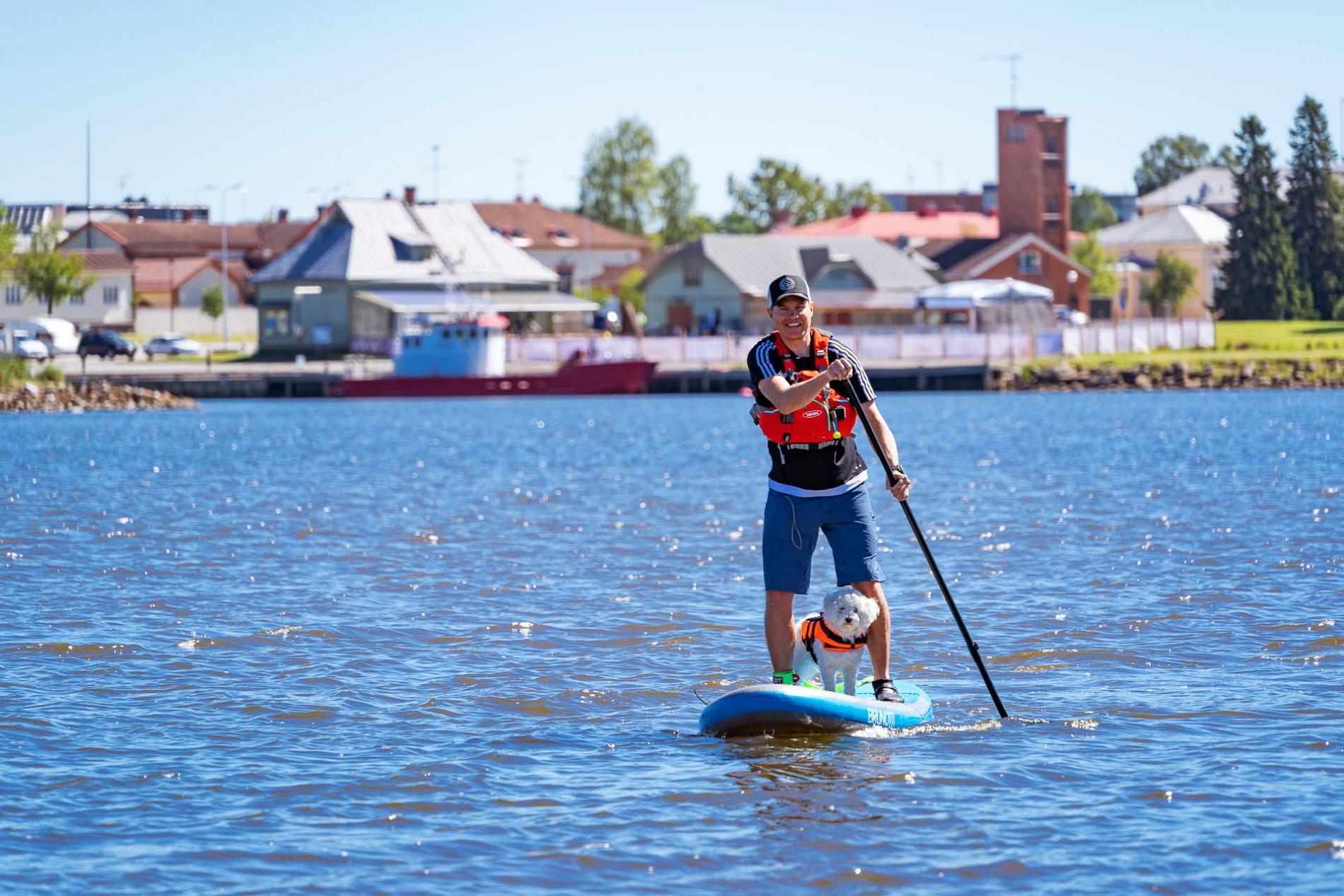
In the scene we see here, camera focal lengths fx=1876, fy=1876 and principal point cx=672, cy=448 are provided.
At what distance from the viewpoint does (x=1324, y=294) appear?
9125 cm

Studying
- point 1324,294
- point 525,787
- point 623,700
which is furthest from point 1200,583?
point 1324,294

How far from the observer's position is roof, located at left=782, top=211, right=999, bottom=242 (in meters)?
108

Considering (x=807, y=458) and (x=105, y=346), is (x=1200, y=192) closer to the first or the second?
(x=105, y=346)

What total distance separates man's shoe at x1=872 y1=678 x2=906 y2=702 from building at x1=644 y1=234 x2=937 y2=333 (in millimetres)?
74686

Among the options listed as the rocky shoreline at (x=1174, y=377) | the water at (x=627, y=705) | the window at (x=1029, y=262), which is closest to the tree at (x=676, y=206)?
the window at (x=1029, y=262)

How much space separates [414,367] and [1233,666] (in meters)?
63.6

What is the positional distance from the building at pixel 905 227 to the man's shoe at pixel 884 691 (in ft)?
312

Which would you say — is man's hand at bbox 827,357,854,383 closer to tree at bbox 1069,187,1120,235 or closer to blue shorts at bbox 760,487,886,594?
blue shorts at bbox 760,487,886,594

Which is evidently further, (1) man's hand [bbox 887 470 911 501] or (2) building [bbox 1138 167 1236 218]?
(2) building [bbox 1138 167 1236 218]

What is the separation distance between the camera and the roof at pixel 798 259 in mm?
88312

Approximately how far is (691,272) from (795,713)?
82.0 metres

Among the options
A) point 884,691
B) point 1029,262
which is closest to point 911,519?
point 884,691

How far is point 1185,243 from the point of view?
104 metres

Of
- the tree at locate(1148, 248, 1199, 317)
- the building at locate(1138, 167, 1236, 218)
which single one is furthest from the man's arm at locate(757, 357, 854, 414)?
the building at locate(1138, 167, 1236, 218)
